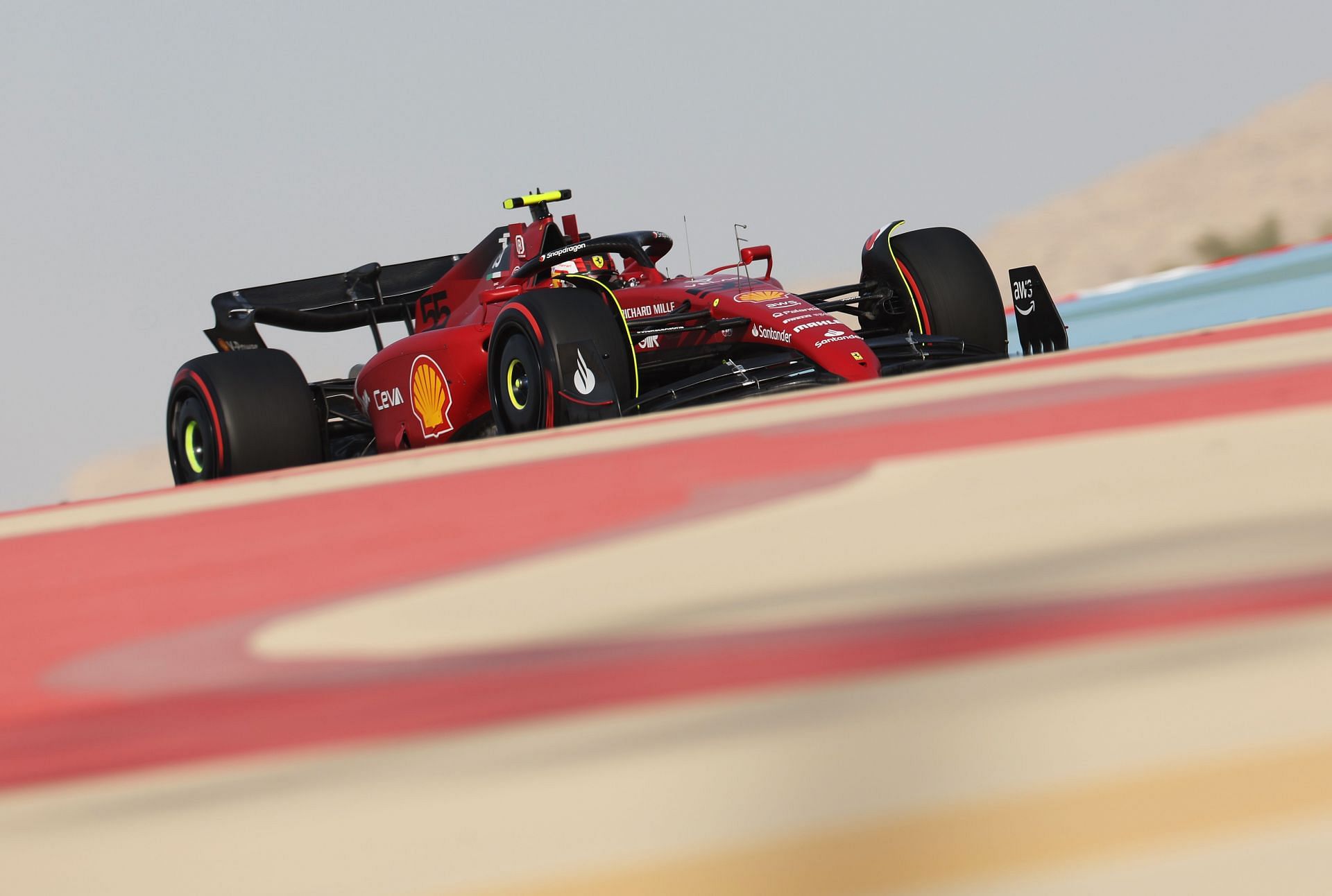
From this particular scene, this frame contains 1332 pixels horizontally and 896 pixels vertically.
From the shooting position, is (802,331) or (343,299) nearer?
(802,331)

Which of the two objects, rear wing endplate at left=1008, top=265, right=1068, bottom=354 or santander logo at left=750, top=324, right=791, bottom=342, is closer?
santander logo at left=750, top=324, right=791, bottom=342

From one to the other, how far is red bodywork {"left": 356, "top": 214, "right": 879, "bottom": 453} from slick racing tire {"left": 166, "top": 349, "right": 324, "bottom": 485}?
363 mm

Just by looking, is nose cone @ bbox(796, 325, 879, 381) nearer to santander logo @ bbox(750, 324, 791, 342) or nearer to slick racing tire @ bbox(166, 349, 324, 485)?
santander logo @ bbox(750, 324, 791, 342)

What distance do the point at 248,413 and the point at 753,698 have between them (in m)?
4.78

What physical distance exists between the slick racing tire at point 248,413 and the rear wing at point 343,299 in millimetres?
918

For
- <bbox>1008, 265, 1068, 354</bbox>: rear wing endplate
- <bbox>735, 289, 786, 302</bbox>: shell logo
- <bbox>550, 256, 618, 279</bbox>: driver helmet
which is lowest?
<bbox>1008, 265, 1068, 354</bbox>: rear wing endplate

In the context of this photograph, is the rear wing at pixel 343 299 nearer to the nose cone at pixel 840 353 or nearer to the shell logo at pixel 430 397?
the shell logo at pixel 430 397

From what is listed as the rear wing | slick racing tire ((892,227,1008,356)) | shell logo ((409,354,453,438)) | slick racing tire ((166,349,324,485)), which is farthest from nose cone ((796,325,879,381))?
the rear wing

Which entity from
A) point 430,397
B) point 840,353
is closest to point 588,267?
point 430,397

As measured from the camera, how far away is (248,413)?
5281mm

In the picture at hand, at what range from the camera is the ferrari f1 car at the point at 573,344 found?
444 cm

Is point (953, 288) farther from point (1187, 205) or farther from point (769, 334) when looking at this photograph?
point (1187, 205)

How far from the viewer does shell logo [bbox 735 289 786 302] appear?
477 centimetres

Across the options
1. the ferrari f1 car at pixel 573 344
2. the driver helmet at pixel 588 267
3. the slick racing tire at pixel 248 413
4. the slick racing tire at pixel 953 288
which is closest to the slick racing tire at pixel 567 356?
the ferrari f1 car at pixel 573 344
